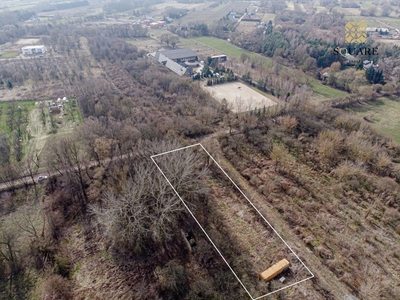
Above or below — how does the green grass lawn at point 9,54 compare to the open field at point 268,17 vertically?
below

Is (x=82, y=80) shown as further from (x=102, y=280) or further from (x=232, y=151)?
(x=102, y=280)

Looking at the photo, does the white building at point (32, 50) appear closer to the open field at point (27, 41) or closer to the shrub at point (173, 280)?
the open field at point (27, 41)

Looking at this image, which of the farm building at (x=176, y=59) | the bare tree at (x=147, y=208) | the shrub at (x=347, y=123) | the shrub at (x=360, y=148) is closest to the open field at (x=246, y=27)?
the farm building at (x=176, y=59)

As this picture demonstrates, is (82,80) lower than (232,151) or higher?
higher

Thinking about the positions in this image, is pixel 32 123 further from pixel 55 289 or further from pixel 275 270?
pixel 275 270

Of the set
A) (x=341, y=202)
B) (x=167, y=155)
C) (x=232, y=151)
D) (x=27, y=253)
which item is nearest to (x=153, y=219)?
(x=167, y=155)

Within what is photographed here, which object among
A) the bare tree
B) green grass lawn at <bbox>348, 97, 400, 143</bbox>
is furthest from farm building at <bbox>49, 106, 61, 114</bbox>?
green grass lawn at <bbox>348, 97, 400, 143</bbox>

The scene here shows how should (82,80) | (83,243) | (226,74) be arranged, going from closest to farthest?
(83,243)
(82,80)
(226,74)
